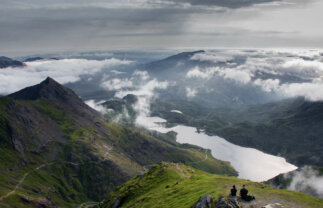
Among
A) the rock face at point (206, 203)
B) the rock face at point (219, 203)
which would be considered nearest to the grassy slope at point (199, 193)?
the rock face at point (219, 203)

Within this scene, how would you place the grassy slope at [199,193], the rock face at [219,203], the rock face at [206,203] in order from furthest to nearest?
the grassy slope at [199,193] → the rock face at [206,203] → the rock face at [219,203]

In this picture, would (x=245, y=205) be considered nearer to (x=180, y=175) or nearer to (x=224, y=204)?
(x=224, y=204)

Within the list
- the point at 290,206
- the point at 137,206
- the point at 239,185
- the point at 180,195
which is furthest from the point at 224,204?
the point at 137,206

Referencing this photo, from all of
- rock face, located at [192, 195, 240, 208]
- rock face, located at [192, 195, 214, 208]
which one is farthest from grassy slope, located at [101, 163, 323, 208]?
rock face, located at [192, 195, 214, 208]

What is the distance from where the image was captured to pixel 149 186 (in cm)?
14538

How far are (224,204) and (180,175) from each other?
9810 cm

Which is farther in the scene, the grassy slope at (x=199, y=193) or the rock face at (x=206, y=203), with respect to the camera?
the grassy slope at (x=199, y=193)

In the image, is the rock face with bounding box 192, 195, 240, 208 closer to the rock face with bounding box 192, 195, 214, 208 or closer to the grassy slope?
the rock face with bounding box 192, 195, 214, 208

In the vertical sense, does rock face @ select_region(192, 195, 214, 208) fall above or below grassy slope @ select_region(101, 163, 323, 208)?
above

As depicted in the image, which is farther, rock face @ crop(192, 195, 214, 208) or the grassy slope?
the grassy slope

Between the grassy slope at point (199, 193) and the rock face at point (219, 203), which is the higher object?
the rock face at point (219, 203)

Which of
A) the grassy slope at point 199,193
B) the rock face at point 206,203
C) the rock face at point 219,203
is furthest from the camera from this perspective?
the grassy slope at point 199,193

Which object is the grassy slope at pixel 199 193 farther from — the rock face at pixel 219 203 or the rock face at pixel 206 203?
the rock face at pixel 206 203

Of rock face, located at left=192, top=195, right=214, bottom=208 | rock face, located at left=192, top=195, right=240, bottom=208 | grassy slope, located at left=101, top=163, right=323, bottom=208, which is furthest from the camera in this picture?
grassy slope, located at left=101, top=163, right=323, bottom=208
